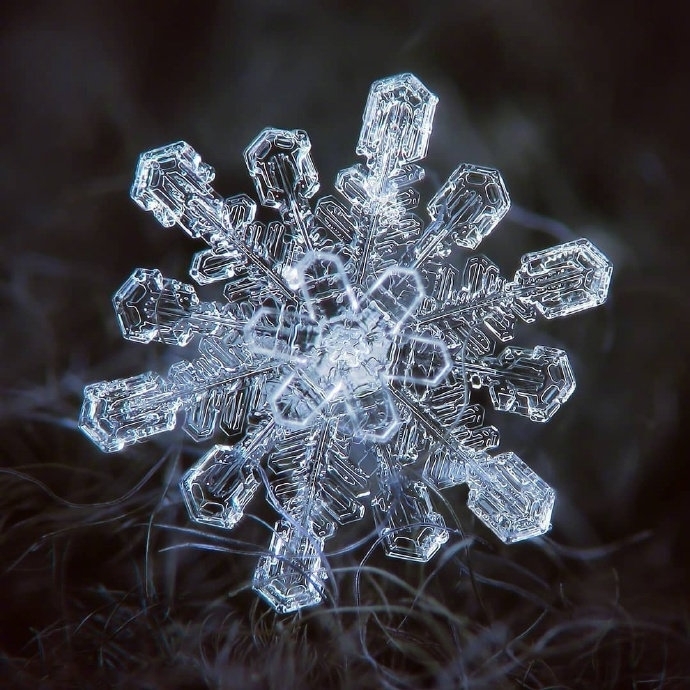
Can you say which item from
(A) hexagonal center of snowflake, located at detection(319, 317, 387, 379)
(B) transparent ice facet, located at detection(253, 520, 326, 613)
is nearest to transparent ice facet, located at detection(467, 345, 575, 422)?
(A) hexagonal center of snowflake, located at detection(319, 317, 387, 379)

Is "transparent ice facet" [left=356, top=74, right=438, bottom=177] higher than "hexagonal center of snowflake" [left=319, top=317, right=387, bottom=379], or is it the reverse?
"transparent ice facet" [left=356, top=74, right=438, bottom=177]

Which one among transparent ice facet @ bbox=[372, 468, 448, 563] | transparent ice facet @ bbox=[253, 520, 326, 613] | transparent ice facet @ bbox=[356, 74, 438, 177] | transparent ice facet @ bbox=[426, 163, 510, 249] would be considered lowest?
transparent ice facet @ bbox=[253, 520, 326, 613]

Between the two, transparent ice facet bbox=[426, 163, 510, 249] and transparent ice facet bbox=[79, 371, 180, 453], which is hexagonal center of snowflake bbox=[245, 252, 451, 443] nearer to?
transparent ice facet bbox=[426, 163, 510, 249]

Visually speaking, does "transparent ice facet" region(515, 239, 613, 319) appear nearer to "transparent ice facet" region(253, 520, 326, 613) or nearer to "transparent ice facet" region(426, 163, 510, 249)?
"transparent ice facet" region(426, 163, 510, 249)

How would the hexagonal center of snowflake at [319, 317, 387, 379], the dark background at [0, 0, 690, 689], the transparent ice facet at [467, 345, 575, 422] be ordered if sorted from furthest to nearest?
the dark background at [0, 0, 690, 689], the transparent ice facet at [467, 345, 575, 422], the hexagonal center of snowflake at [319, 317, 387, 379]

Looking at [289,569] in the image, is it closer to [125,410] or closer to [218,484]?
[218,484]

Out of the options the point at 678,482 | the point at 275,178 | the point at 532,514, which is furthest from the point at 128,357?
the point at 678,482

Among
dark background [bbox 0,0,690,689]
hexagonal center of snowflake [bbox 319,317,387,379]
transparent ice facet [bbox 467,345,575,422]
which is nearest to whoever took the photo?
hexagonal center of snowflake [bbox 319,317,387,379]

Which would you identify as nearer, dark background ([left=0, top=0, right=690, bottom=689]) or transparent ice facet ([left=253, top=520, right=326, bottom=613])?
transparent ice facet ([left=253, top=520, right=326, bottom=613])

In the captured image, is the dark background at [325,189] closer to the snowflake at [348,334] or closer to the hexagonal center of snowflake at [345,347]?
the snowflake at [348,334]
